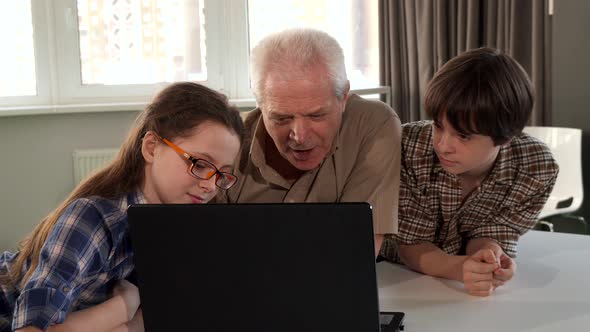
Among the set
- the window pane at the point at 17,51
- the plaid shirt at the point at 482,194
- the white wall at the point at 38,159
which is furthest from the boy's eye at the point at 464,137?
the window pane at the point at 17,51

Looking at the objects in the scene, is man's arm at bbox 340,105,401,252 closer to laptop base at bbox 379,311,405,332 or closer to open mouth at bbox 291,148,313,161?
open mouth at bbox 291,148,313,161

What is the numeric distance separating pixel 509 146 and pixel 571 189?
1469 mm

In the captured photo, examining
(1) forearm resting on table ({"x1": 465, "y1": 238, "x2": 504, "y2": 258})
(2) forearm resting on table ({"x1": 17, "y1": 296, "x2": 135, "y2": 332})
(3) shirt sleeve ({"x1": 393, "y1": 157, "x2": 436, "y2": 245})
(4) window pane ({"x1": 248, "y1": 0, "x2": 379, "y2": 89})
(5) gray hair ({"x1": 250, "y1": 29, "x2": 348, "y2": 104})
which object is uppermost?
(4) window pane ({"x1": 248, "y1": 0, "x2": 379, "y2": 89})

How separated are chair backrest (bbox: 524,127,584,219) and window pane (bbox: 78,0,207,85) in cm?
218

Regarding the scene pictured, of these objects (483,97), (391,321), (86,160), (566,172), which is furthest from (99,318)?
(86,160)

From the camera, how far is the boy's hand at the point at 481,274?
142 cm

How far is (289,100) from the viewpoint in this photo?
154 centimetres

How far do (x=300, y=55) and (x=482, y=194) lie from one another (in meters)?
0.49

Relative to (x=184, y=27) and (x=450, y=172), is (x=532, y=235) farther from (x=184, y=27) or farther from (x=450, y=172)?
(x=184, y=27)

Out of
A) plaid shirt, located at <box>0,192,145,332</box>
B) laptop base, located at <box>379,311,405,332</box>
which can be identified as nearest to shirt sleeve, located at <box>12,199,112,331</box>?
plaid shirt, located at <box>0,192,145,332</box>

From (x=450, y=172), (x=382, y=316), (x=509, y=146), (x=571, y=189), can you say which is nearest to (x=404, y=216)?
(x=450, y=172)

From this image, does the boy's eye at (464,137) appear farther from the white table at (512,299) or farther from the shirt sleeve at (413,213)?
the white table at (512,299)

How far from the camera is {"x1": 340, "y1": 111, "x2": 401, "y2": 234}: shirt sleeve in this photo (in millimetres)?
1537

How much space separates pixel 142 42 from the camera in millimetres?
4277
